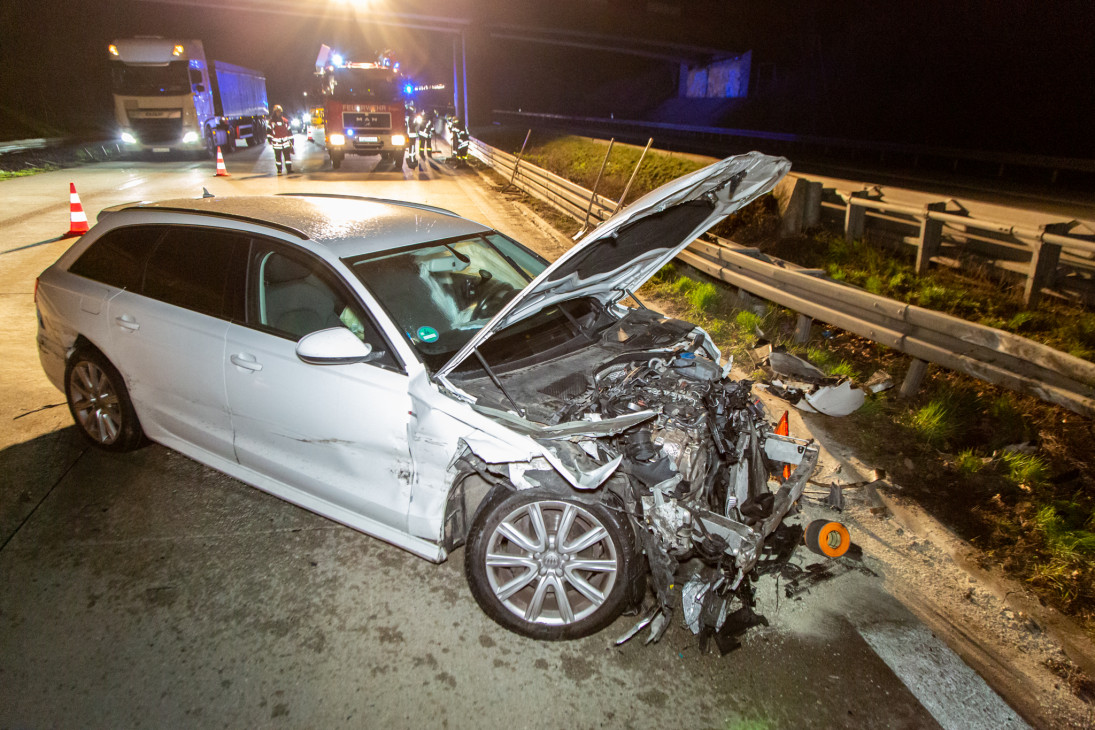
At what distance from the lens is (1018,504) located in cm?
398

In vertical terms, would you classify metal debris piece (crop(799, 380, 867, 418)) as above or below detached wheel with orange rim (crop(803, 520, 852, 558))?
above

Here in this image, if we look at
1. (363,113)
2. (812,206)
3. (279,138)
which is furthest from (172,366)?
(363,113)

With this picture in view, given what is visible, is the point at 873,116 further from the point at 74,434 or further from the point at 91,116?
the point at 91,116

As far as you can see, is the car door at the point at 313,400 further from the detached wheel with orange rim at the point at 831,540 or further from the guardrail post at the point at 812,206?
the guardrail post at the point at 812,206

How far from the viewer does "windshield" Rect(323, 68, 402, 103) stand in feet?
73.7

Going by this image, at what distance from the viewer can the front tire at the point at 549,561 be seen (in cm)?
287

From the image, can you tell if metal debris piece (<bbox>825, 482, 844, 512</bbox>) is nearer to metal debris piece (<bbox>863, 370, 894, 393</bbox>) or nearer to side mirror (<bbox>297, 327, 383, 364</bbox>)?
metal debris piece (<bbox>863, 370, 894, 393</bbox>)

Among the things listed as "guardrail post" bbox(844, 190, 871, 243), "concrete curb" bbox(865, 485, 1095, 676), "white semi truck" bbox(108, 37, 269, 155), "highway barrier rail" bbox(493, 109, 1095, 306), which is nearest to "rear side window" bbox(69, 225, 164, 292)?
"concrete curb" bbox(865, 485, 1095, 676)

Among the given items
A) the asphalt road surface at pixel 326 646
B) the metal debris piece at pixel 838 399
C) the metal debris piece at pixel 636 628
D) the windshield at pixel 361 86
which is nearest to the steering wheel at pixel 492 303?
the asphalt road surface at pixel 326 646

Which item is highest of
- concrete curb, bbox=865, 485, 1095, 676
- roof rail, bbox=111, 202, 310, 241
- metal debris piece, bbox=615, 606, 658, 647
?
roof rail, bbox=111, 202, 310, 241

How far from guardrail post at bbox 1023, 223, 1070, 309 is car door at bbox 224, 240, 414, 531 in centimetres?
601

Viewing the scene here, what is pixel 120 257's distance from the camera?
165 inches

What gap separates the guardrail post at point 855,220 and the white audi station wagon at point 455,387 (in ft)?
16.1

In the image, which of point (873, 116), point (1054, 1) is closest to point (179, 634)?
point (1054, 1)
